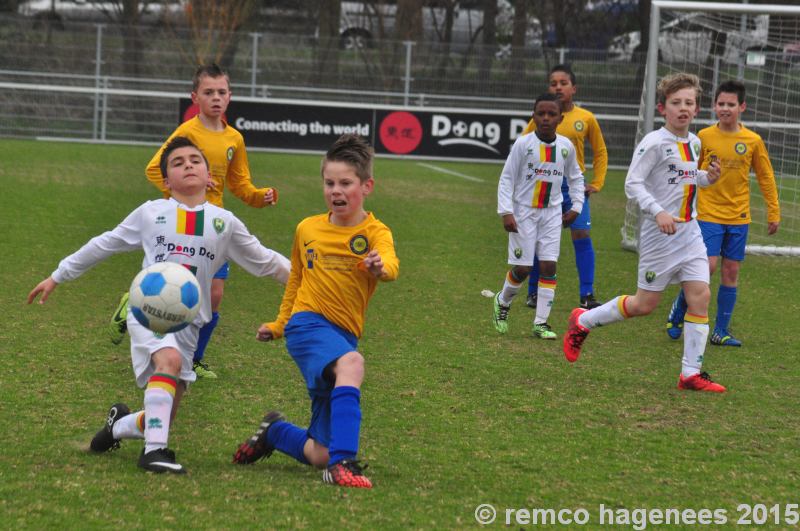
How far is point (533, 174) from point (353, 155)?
3.90 meters

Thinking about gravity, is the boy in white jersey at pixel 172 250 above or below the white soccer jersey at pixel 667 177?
below

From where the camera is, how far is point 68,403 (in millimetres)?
6000

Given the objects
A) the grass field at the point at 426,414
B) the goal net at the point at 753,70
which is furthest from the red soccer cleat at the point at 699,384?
the goal net at the point at 753,70

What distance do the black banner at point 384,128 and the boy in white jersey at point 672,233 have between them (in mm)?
16193

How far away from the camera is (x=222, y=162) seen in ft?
23.6

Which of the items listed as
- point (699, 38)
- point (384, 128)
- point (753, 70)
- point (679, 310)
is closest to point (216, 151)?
point (679, 310)

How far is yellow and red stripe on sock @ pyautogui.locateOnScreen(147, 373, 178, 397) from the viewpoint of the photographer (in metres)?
4.83

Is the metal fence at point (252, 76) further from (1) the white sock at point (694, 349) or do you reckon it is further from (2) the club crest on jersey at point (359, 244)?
(2) the club crest on jersey at point (359, 244)

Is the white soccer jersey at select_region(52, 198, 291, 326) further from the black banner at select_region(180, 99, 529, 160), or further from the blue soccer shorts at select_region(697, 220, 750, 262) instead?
the black banner at select_region(180, 99, 529, 160)

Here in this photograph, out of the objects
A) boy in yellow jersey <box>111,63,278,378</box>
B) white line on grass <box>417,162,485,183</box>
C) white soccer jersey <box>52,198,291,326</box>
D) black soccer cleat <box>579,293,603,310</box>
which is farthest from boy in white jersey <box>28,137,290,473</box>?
white line on grass <box>417,162,485,183</box>

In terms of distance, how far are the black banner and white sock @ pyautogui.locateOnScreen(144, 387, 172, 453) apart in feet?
60.6

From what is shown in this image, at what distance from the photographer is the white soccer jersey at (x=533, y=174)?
866 centimetres

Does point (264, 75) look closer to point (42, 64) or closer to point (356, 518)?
point (42, 64)

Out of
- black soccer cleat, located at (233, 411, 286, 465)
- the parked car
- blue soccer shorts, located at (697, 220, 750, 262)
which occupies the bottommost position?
black soccer cleat, located at (233, 411, 286, 465)
